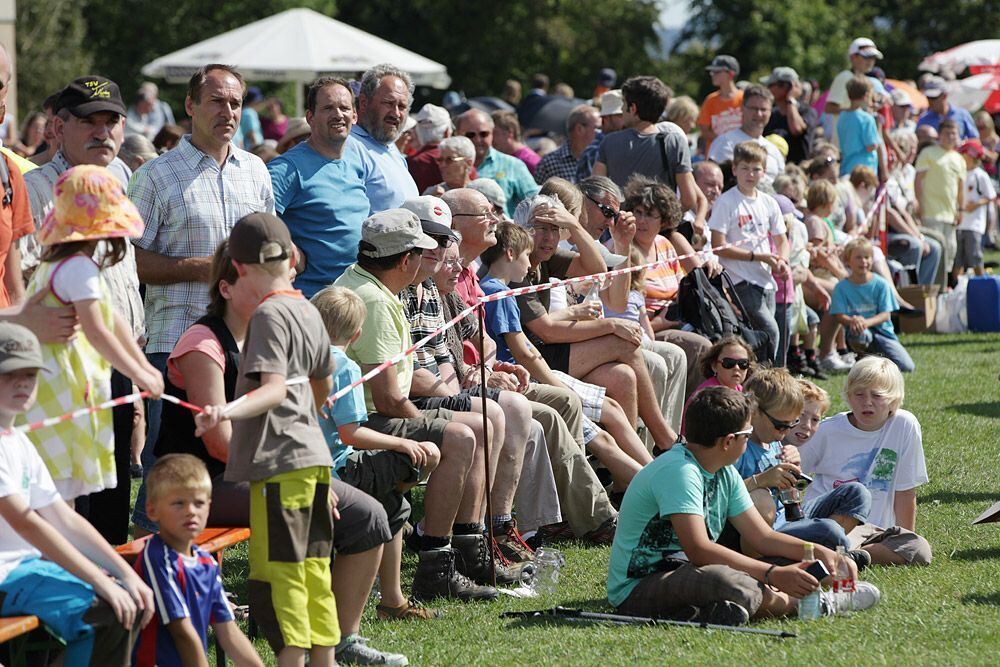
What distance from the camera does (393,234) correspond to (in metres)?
Result: 5.90

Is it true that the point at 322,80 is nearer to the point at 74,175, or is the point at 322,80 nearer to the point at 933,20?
the point at 74,175

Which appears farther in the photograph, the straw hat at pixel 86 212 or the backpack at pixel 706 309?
the backpack at pixel 706 309

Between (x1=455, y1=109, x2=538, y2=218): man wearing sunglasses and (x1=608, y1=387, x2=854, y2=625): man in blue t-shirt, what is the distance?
5.04 m

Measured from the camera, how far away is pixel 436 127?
10.3m

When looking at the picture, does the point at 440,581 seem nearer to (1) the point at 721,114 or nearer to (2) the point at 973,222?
(1) the point at 721,114

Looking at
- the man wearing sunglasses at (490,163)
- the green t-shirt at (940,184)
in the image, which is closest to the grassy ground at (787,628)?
the man wearing sunglasses at (490,163)

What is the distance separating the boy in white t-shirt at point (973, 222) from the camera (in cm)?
1761

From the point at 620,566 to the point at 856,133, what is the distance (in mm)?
10493

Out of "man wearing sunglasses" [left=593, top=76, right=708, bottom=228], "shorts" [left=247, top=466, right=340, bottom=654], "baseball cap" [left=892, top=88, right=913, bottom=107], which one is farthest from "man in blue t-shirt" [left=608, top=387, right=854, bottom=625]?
"baseball cap" [left=892, top=88, right=913, bottom=107]

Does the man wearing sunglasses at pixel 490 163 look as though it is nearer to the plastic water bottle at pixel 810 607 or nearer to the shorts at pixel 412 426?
the shorts at pixel 412 426

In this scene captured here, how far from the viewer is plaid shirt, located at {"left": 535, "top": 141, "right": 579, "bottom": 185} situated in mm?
12461

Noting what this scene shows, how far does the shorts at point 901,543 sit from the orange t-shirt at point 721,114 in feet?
27.5

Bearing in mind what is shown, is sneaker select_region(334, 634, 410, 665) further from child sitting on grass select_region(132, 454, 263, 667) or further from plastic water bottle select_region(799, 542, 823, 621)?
plastic water bottle select_region(799, 542, 823, 621)

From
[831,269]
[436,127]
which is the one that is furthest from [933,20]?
[436,127]
